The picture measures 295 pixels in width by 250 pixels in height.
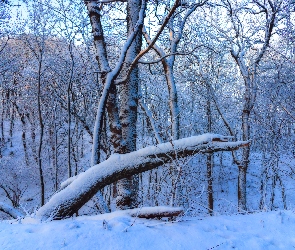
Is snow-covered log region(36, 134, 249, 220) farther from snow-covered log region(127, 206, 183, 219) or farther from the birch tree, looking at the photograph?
the birch tree

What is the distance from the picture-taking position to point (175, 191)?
12.5 feet

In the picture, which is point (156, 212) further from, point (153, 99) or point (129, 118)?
point (153, 99)

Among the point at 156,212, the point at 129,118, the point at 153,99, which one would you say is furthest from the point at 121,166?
the point at 153,99

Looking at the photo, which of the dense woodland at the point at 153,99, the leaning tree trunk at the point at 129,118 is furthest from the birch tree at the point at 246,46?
the leaning tree trunk at the point at 129,118

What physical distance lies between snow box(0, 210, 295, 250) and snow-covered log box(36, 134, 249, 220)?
14.3 inches

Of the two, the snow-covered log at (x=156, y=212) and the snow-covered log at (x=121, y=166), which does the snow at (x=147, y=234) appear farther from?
the snow-covered log at (x=121, y=166)

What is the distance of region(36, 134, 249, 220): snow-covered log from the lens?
3580 mm

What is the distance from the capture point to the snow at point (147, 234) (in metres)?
2.50

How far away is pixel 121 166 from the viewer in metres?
3.81

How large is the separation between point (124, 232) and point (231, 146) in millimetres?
1810

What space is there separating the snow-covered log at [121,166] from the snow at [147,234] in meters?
0.36

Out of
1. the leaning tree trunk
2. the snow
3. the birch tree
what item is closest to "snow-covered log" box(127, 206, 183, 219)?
the snow

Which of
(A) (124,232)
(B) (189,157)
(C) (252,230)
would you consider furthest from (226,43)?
(A) (124,232)

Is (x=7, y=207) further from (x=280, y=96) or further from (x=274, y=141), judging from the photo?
(x=280, y=96)
